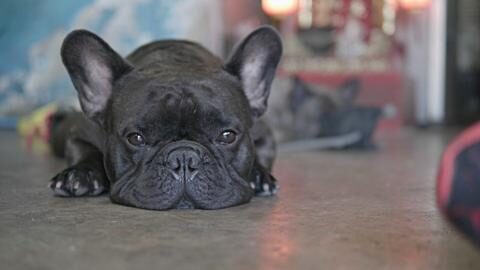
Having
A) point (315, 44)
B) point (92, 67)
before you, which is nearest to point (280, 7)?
point (315, 44)

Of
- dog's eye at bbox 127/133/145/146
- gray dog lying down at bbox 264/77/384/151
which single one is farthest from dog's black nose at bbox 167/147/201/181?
gray dog lying down at bbox 264/77/384/151

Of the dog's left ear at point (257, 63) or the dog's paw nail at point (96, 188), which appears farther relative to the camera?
the dog's left ear at point (257, 63)

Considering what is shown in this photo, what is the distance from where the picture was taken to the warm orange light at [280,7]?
7523 millimetres

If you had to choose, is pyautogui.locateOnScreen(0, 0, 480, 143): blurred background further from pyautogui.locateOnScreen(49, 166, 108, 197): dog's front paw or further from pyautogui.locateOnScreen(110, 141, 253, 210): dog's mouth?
pyautogui.locateOnScreen(110, 141, 253, 210): dog's mouth

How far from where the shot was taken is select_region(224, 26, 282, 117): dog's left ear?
7.65 ft

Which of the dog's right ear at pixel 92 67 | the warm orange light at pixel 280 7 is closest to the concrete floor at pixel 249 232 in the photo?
the dog's right ear at pixel 92 67

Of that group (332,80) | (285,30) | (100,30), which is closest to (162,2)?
(100,30)

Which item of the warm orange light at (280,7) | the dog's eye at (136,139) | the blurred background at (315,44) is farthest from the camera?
the warm orange light at (280,7)

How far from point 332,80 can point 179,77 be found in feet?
13.8

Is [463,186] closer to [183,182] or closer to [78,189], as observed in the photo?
[183,182]

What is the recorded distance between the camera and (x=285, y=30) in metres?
7.80

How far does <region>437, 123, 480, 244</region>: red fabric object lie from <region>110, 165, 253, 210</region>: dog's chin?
851 mm

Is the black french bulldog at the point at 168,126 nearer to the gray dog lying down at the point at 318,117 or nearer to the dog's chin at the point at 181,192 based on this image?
the dog's chin at the point at 181,192

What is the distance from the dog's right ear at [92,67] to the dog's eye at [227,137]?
0.38 m
